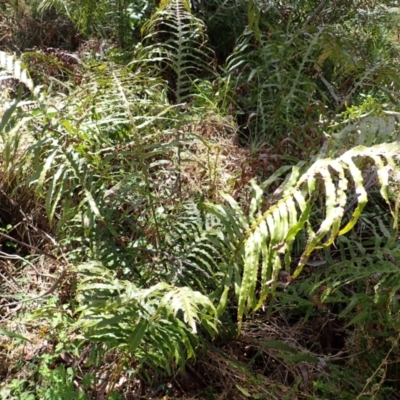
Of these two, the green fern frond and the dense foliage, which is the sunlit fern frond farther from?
the green fern frond

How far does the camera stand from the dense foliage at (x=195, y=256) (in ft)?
4.76

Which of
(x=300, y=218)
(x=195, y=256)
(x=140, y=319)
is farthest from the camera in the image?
(x=195, y=256)

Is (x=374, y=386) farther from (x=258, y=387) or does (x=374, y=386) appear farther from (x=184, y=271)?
(x=184, y=271)

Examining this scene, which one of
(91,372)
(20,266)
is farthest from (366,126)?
(20,266)

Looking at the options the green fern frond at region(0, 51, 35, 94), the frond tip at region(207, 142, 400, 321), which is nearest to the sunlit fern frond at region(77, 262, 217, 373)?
the frond tip at region(207, 142, 400, 321)

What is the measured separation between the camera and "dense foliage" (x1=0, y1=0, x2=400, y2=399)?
1452mm

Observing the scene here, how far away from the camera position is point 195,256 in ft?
5.84

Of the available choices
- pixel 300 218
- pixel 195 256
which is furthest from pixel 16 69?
pixel 300 218

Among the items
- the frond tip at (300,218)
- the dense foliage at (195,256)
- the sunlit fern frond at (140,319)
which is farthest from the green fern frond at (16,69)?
the frond tip at (300,218)

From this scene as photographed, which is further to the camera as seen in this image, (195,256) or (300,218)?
(195,256)

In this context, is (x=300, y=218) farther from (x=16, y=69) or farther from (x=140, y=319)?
(x=16, y=69)

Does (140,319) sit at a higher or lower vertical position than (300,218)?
lower

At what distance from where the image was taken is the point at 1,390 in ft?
5.66

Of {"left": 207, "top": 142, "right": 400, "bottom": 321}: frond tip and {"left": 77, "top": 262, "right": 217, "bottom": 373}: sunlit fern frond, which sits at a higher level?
{"left": 207, "top": 142, "right": 400, "bottom": 321}: frond tip
